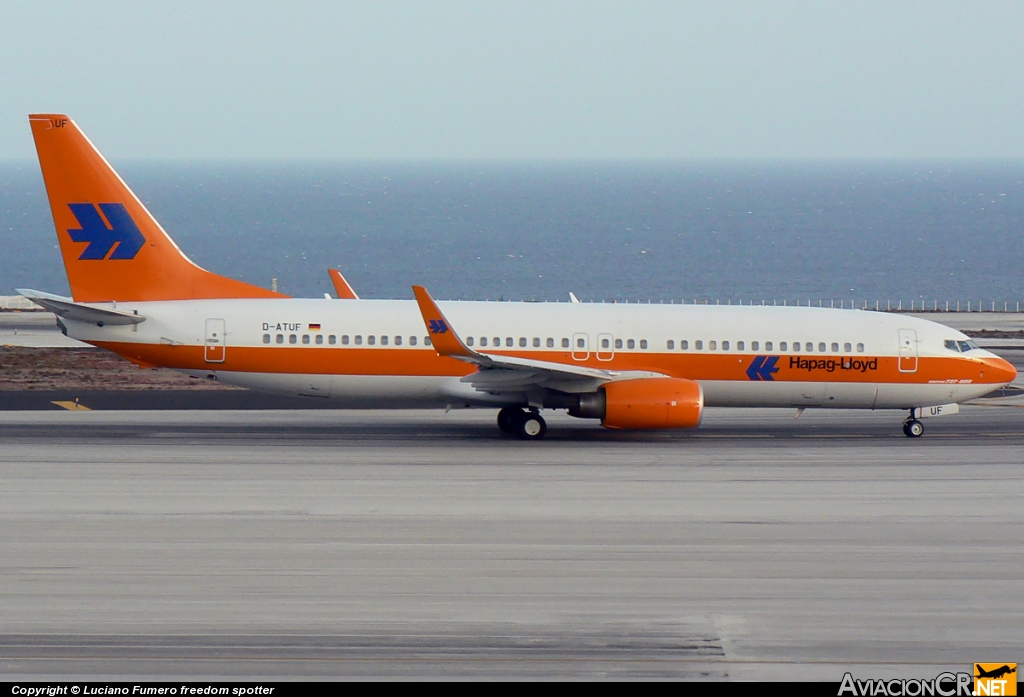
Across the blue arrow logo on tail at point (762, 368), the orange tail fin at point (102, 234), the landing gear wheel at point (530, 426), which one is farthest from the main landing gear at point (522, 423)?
the orange tail fin at point (102, 234)

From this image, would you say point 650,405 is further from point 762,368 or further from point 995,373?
point 995,373

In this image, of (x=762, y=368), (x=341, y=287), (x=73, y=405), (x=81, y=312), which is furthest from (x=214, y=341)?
(x=762, y=368)

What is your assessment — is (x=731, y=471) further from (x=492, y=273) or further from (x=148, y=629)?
(x=492, y=273)

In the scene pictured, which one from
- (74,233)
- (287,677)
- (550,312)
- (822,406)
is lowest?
(287,677)

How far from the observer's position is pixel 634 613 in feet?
51.1

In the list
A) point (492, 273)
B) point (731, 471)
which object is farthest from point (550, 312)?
point (492, 273)

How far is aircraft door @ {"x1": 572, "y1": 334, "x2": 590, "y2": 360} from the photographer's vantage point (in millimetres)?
28969

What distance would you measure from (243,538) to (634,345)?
42.4ft

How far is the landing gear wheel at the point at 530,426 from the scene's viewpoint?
28.5 metres

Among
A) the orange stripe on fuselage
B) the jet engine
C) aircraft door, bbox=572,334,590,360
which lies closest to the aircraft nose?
the orange stripe on fuselage

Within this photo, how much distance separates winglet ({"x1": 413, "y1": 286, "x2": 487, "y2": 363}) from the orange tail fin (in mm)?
5228

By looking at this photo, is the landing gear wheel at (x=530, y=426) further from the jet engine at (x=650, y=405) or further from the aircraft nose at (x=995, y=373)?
the aircraft nose at (x=995, y=373)

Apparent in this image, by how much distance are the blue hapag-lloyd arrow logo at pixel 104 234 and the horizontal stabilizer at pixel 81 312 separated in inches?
56.7

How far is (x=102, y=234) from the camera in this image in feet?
94.3
